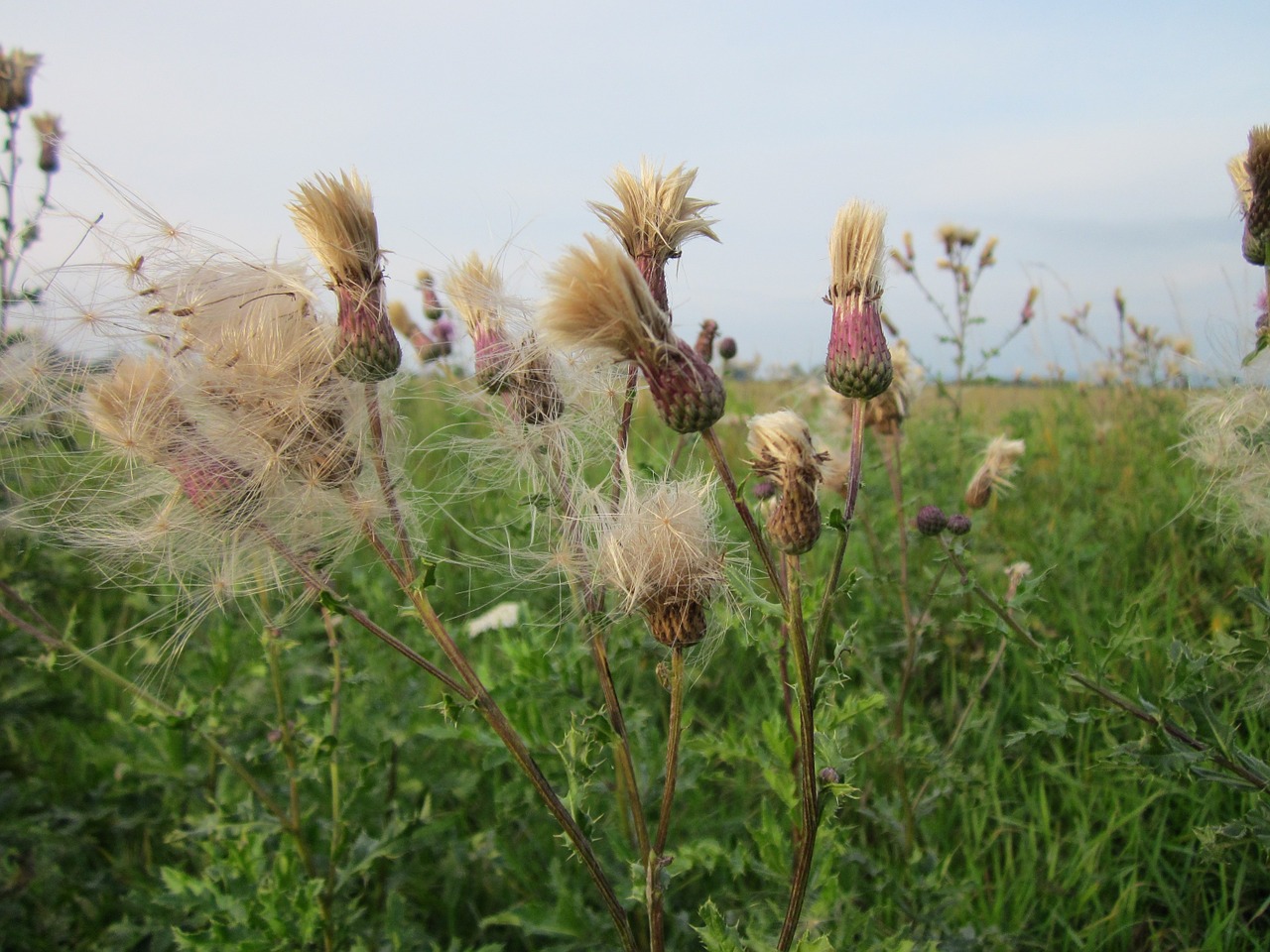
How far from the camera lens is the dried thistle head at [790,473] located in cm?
149

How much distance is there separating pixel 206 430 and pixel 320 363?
0.29 meters

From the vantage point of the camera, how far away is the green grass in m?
2.01

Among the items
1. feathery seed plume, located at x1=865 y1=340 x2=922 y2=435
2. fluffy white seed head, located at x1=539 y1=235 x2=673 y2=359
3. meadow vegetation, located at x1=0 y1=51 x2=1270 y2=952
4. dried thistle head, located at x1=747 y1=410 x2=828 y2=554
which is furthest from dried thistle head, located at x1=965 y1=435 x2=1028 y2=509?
fluffy white seed head, located at x1=539 y1=235 x2=673 y2=359

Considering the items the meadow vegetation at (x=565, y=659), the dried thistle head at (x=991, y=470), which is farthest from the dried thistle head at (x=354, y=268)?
the dried thistle head at (x=991, y=470)

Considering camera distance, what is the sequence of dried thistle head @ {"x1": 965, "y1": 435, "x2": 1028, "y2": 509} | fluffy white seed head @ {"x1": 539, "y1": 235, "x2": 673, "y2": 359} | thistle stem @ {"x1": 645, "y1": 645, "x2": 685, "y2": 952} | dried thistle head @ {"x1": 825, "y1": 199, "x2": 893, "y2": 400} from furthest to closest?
dried thistle head @ {"x1": 965, "y1": 435, "x2": 1028, "y2": 509} → dried thistle head @ {"x1": 825, "y1": 199, "x2": 893, "y2": 400} → thistle stem @ {"x1": 645, "y1": 645, "x2": 685, "y2": 952} → fluffy white seed head @ {"x1": 539, "y1": 235, "x2": 673, "y2": 359}

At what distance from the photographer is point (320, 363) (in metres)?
1.66

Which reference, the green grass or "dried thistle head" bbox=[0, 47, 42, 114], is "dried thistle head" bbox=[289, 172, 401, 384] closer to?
the green grass

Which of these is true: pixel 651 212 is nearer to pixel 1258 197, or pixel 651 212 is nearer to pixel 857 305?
pixel 857 305

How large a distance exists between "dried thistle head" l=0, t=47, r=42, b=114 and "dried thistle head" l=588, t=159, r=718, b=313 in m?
3.24

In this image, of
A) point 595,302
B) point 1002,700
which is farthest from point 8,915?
Result: point 1002,700

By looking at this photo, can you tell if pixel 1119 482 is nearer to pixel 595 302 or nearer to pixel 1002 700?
pixel 1002 700

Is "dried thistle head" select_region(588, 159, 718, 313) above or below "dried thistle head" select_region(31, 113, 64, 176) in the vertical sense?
below

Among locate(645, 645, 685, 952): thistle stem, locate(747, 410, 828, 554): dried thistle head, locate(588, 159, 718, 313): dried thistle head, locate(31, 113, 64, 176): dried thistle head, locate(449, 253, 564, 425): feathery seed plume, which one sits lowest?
locate(645, 645, 685, 952): thistle stem

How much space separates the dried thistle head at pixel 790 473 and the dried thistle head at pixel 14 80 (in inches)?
146
